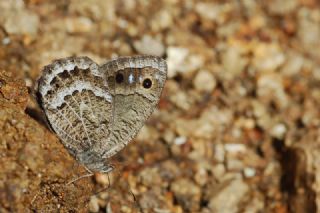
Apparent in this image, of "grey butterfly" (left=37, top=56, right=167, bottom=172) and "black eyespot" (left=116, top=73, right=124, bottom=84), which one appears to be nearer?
"grey butterfly" (left=37, top=56, right=167, bottom=172)

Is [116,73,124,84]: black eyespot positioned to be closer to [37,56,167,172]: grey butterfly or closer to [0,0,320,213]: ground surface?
[37,56,167,172]: grey butterfly

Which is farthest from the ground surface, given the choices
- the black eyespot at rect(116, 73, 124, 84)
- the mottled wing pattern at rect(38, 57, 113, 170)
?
the black eyespot at rect(116, 73, 124, 84)

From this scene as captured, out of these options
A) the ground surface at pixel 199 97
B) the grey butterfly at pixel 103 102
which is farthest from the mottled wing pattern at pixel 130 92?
the ground surface at pixel 199 97

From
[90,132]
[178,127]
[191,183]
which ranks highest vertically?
[90,132]

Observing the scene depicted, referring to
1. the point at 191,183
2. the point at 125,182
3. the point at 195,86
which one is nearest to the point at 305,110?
the point at 195,86

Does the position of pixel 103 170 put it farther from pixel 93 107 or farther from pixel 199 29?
pixel 199 29

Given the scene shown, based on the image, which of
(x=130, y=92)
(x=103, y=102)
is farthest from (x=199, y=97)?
(x=103, y=102)
